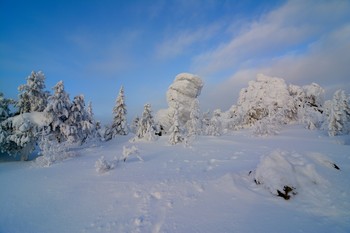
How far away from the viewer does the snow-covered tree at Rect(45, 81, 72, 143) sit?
54.4 feet

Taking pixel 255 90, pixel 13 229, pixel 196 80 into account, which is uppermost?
pixel 196 80

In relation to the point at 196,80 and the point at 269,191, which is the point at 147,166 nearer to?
the point at 269,191

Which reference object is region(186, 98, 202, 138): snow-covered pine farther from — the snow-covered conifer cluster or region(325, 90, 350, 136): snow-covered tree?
region(325, 90, 350, 136): snow-covered tree

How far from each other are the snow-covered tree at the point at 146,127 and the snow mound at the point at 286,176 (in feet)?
55.5

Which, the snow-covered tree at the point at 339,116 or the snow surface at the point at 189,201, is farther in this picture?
the snow-covered tree at the point at 339,116

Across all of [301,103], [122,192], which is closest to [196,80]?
[301,103]

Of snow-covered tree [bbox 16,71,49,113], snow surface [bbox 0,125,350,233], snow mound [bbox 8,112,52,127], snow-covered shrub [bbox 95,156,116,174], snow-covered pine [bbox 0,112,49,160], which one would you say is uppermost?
snow-covered tree [bbox 16,71,49,113]

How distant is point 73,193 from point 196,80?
37.3m

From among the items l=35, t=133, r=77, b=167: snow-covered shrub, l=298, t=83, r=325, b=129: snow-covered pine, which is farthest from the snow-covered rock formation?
l=35, t=133, r=77, b=167: snow-covered shrub

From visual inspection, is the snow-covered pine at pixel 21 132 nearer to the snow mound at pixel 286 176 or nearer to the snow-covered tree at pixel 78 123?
the snow-covered tree at pixel 78 123

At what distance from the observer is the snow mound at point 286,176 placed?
6.68m

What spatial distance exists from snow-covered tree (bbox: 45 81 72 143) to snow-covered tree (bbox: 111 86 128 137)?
1200cm

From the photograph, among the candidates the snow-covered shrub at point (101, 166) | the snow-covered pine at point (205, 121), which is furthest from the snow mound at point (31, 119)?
the snow-covered pine at point (205, 121)

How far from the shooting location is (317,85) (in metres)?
34.6
